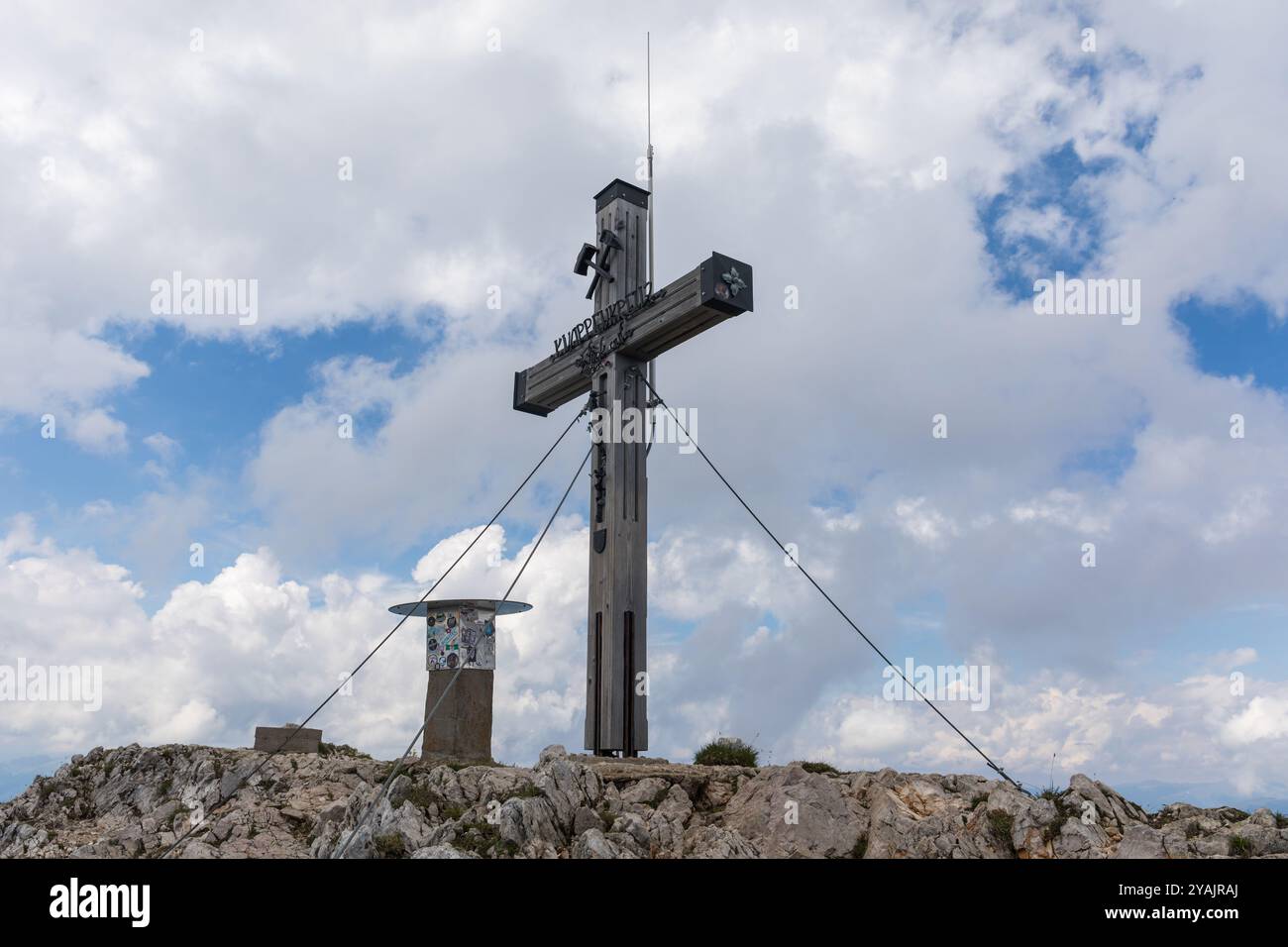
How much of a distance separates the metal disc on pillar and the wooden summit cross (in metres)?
3.02

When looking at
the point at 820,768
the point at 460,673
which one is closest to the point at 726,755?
the point at 820,768

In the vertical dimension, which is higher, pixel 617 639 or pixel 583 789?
pixel 617 639

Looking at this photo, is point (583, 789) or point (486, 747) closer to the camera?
point (583, 789)

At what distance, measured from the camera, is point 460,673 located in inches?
665

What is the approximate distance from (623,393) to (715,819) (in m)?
6.35

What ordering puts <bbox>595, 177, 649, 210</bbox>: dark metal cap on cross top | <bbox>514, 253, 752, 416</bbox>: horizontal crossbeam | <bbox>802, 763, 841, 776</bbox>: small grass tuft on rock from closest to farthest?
<bbox>802, 763, 841, 776</bbox>: small grass tuft on rock
<bbox>514, 253, 752, 416</bbox>: horizontal crossbeam
<bbox>595, 177, 649, 210</bbox>: dark metal cap on cross top

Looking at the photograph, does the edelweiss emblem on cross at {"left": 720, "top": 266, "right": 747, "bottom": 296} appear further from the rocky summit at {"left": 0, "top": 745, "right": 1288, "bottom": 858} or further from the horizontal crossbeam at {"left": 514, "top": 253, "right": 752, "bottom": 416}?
the rocky summit at {"left": 0, "top": 745, "right": 1288, "bottom": 858}

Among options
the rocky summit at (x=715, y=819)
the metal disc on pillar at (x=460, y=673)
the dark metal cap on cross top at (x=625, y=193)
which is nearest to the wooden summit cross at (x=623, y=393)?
the dark metal cap on cross top at (x=625, y=193)

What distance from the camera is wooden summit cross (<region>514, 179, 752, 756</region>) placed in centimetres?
1400

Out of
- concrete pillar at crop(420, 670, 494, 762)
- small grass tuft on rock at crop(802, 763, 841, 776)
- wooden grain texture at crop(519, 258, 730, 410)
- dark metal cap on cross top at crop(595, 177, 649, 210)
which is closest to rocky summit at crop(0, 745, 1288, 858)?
small grass tuft on rock at crop(802, 763, 841, 776)

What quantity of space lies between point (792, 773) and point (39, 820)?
48.5 feet

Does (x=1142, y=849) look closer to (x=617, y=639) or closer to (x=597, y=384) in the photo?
(x=617, y=639)
